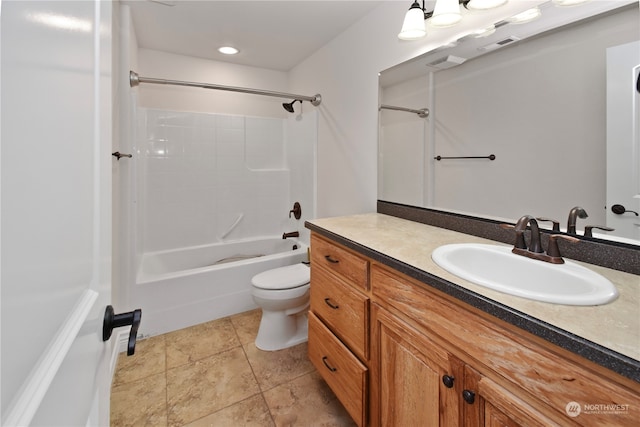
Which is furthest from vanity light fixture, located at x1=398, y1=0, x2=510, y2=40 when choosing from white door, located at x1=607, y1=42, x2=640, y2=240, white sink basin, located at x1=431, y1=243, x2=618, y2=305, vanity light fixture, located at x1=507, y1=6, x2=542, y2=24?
white sink basin, located at x1=431, y1=243, x2=618, y2=305

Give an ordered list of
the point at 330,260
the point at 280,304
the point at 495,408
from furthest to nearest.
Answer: the point at 280,304, the point at 330,260, the point at 495,408

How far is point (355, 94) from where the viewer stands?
217 cm

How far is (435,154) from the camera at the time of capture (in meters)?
1.62

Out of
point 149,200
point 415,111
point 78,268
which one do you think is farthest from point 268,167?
point 78,268

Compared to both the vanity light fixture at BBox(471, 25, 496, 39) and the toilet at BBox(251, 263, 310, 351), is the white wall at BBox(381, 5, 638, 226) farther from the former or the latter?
the toilet at BBox(251, 263, 310, 351)

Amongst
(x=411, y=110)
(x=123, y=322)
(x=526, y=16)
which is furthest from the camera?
(x=411, y=110)

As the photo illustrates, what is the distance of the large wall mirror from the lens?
38.2 inches

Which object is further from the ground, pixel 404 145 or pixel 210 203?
pixel 404 145

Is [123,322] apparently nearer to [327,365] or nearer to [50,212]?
[50,212]

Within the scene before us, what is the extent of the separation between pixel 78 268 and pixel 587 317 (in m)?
0.95

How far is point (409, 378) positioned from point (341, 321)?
0.42 m

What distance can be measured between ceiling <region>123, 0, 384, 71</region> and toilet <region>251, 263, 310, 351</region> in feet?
5.95

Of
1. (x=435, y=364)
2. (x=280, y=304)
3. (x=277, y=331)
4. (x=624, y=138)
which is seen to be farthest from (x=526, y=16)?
(x=277, y=331)

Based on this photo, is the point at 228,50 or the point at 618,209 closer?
the point at 618,209
